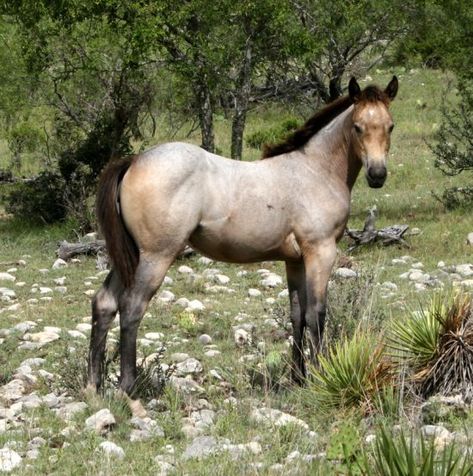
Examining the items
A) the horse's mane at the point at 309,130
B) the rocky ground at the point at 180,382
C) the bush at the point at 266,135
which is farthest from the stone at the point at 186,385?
the bush at the point at 266,135

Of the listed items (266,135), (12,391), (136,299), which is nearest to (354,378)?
(136,299)

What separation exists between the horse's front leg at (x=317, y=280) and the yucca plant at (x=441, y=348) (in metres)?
0.66

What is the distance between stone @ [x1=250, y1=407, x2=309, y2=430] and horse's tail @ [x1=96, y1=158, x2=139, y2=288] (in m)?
1.35

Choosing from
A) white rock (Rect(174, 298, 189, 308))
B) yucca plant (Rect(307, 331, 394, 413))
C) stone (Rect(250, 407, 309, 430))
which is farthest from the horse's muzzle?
white rock (Rect(174, 298, 189, 308))

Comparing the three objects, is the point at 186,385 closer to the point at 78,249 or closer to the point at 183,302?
the point at 183,302

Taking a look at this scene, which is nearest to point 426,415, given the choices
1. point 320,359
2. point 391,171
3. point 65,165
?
point 320,359

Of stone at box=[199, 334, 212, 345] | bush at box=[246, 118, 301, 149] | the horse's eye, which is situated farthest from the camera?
bush at box=[246, 118, 301, 149]

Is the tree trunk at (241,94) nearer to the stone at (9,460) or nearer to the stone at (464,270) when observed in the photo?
the stone at (464,270)

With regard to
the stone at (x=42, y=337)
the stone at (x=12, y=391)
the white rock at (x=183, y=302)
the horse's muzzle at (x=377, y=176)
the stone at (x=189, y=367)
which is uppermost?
the horse's muzzle at (x=377, y=176)

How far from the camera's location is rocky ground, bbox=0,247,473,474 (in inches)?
234

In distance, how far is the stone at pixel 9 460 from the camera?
5.71m

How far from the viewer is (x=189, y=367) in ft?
27.7

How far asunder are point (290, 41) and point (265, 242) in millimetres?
7966

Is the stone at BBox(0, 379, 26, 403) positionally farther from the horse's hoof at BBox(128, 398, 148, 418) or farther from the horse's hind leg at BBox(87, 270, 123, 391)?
the horse's hoof at BBox(128, 398, 148, 418)
